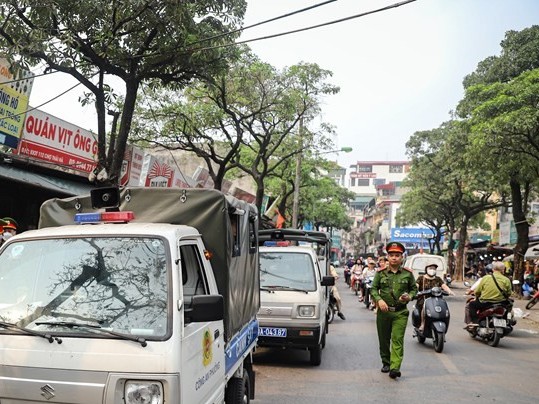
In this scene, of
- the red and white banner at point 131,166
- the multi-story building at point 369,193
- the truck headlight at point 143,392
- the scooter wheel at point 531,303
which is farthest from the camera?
the multi-story building at point 369,193

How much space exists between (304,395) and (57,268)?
3957mm

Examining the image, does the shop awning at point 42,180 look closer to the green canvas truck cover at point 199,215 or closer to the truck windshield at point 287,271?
the truck windshield at point 287,271

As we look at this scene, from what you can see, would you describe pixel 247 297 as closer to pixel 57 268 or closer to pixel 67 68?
pixel 57 268

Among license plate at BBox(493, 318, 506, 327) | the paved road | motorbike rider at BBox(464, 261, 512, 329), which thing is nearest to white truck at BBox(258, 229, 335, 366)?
the paved road

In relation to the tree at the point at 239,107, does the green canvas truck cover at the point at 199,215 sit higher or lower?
lower

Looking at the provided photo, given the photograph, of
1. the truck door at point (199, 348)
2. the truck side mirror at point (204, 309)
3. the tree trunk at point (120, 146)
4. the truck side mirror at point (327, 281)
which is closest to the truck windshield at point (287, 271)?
the truck side mirror at point (327, 281)

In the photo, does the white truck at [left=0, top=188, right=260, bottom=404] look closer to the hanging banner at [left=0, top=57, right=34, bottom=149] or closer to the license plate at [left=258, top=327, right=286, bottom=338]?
the license plate at [left=258, top=327, right=286, bottom=338]

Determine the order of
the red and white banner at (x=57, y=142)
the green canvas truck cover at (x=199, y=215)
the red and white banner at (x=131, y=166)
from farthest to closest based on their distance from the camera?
the red and white banner at (x=131, y=166) < the red and white banner at (x=57, y=142) < the green canvas truck cover at (x=199, y=215)

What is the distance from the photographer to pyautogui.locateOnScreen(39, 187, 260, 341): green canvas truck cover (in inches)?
171

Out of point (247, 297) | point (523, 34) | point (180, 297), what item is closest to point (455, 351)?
point (247, 297)

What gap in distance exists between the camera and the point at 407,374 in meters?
8.10

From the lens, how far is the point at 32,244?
3.78 metres

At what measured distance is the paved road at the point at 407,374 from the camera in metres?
6.80

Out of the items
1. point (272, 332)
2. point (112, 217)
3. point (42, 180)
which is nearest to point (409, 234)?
point (42, 180)
